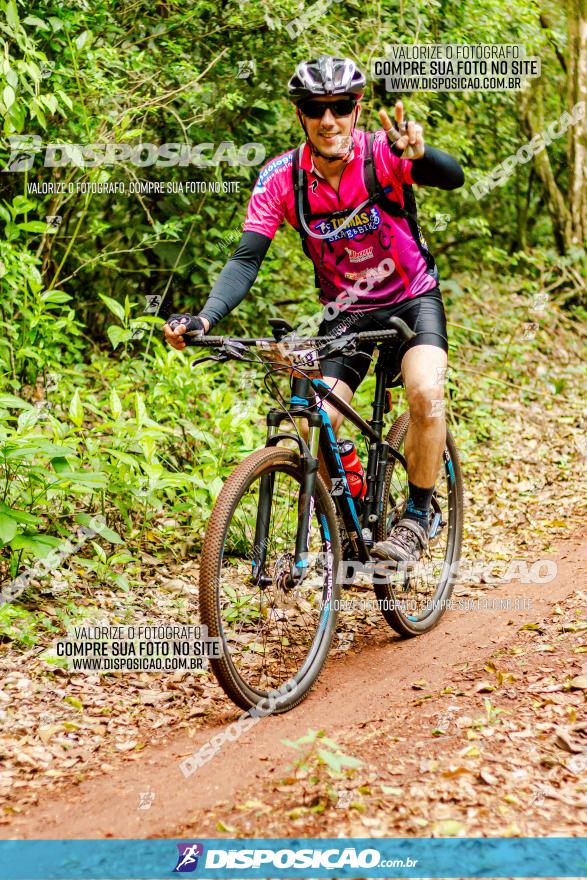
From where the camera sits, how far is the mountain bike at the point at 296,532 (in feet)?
11.6

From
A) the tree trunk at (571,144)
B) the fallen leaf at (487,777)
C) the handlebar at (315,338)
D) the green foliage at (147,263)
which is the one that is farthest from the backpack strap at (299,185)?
the tree trunk at (571,144)

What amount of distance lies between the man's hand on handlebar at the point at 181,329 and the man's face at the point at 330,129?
1.11 meters

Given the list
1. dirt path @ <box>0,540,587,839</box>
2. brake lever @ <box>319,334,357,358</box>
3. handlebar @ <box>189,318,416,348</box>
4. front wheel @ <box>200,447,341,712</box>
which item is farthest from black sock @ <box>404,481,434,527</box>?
brake lever @ <box>319,334,357,358</box>

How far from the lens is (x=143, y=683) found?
4.22 metres

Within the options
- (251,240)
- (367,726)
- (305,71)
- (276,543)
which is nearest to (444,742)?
(367,726)

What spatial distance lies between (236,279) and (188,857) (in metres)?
2.47

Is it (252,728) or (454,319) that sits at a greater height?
(454,319)

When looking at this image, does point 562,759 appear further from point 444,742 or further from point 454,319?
point 454,319

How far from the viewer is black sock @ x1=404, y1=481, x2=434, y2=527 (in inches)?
178

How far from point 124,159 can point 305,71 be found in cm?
341

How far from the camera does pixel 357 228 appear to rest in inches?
166

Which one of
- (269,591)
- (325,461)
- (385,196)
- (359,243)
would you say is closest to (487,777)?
(269,591)

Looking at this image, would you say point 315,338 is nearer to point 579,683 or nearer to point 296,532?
point 296,532

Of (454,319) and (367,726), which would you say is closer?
(367,726)
